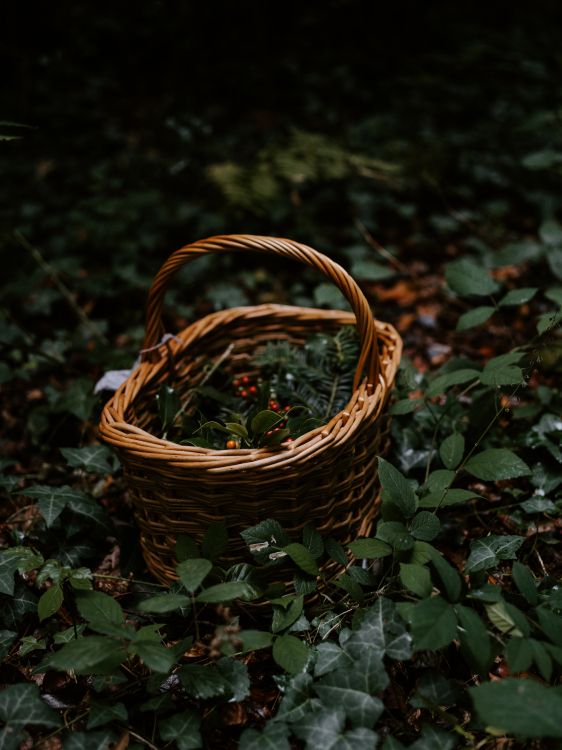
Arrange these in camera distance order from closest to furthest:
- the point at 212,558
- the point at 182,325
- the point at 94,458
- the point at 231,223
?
the point at 212,558 → the point at 94,458 → the point at 182,325 → the point at 231,223

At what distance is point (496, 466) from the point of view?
4.50 ft

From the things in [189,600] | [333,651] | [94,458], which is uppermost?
[189,600]

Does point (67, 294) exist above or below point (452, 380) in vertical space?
below

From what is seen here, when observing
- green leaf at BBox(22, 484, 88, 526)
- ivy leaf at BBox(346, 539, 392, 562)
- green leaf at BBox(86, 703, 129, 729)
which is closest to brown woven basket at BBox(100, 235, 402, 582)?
ivy leaf at BBox(346, 539, 392, 562)

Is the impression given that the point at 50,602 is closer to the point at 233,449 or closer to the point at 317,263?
the point at 233,449

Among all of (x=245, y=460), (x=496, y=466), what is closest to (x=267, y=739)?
(x=245, y=460)

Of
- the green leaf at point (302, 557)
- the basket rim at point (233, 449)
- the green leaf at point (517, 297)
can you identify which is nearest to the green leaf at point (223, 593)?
the green leaf at point (302, 557)

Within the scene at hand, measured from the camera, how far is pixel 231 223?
10.1ft

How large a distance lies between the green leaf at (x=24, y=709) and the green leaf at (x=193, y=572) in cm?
37

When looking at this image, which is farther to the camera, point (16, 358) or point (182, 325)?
point (182, 325)

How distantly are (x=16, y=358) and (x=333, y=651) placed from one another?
1.72m

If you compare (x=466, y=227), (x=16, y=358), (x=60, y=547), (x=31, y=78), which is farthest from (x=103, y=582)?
(x=31, y=78)

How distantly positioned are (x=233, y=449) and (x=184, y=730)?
0.57 metres

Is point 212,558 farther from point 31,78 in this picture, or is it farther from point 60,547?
point 31,78
